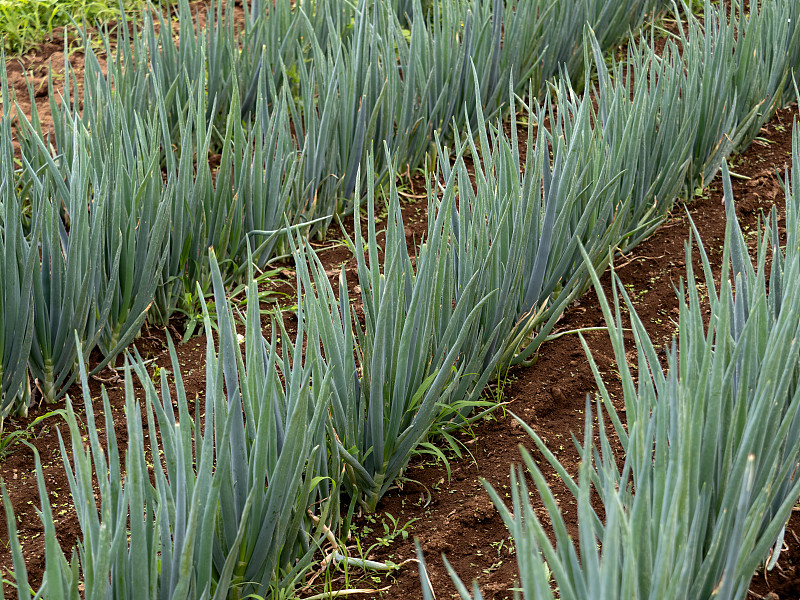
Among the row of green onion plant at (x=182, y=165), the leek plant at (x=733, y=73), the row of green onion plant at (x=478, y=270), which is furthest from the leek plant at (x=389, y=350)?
the leek plant at (x=733, y=73)

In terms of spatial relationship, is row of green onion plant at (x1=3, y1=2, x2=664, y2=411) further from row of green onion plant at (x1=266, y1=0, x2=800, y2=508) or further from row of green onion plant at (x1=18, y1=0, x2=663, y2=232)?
row of green onion plant at (x1=266, y1=0, x2=800, y2=508)

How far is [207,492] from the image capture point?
113 centimetres

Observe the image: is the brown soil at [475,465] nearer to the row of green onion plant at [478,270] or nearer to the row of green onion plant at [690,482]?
the row of green onion plant at [478,270]

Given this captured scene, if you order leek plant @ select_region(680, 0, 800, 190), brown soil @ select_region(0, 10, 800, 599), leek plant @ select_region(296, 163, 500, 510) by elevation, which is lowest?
brown soil @ select_region(0, 10, 800, 599)

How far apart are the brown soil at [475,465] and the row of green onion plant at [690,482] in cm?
35

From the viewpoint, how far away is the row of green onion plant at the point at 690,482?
901 mm

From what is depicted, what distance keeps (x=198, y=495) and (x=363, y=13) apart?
1876 millimetres

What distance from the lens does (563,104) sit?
2.07 meters

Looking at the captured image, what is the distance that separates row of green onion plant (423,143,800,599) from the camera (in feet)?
2.96

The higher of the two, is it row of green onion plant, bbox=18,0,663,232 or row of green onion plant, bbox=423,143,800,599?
row of green onion plant, bbox=18,0,663,232

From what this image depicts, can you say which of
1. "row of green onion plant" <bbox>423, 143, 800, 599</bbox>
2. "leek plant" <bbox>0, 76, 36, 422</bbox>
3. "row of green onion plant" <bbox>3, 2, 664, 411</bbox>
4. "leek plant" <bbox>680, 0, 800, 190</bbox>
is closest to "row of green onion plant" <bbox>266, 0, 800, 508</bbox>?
"leek plant" <bbox>680, 0, 800, 190</bbox>

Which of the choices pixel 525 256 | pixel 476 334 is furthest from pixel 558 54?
pixel 476 334

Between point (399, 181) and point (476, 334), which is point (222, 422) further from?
point (399, 181)

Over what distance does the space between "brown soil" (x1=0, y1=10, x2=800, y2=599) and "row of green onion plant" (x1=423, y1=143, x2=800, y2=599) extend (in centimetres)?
35
